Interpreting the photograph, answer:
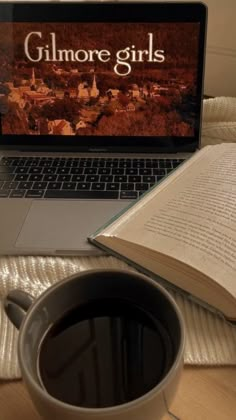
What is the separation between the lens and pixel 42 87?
650 mm

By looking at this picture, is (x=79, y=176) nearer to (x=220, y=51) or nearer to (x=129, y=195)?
(x=129, y=195)

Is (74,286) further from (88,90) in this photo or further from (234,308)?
(88,90)

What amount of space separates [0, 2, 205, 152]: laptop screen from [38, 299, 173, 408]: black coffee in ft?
1.28

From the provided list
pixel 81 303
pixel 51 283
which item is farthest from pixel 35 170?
pixel 81 303

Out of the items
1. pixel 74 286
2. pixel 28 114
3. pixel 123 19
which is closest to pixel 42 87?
pixel 28 114

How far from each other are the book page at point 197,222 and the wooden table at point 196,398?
0.22ft

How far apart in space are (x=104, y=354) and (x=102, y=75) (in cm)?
45

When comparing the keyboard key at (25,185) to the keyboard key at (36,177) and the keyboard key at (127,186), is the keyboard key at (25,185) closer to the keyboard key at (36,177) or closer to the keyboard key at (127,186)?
the keyboard key at (36,177)

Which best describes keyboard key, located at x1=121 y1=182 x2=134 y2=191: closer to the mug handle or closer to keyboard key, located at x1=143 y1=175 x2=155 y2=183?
keyboard key, located at x1=143 y1=175 x2=155 y2=183

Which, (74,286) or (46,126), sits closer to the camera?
(74,286)

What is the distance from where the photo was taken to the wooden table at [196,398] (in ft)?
1.03

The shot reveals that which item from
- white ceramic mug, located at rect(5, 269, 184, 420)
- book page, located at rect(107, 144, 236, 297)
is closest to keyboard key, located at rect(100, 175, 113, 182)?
book page, located at rect(107, 144, 236, 297)

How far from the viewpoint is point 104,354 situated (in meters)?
0.29

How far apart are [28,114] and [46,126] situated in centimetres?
3
